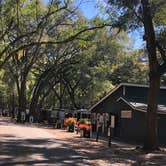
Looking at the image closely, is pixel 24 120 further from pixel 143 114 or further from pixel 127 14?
pixel 127 14

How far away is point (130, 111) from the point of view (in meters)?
37.8

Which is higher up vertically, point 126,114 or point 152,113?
point 126,114

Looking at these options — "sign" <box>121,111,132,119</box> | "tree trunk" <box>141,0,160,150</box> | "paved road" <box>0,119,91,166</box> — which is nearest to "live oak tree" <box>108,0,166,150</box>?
"tree trunk" <box>141,0,160,150</box>

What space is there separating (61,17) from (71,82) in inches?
1219

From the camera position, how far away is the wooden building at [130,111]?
118 ft

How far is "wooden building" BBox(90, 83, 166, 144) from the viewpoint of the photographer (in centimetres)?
3591

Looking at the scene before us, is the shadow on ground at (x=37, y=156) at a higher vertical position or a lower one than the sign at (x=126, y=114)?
lower

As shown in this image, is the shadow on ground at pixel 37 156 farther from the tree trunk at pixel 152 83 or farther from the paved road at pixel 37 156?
the tree trunk at pixel 152 83

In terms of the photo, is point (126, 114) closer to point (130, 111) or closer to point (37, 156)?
point (130, 111)

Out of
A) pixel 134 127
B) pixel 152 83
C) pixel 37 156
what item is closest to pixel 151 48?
pixel 152 83

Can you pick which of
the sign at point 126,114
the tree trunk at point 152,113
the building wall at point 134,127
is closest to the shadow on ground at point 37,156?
the tree trunk at point 152,113

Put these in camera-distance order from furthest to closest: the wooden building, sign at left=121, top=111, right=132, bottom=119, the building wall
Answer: sign at left=121, top=111, right=132, bottom=119, the building wall, the wooden building

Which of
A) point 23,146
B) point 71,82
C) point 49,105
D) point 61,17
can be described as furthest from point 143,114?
point 49,105

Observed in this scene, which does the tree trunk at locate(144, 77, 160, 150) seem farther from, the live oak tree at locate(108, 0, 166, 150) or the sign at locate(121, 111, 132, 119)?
the sign at locate(121, 111, 132, 119)
